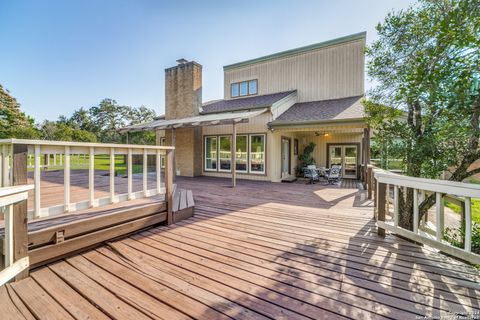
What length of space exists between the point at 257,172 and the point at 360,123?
4.84m

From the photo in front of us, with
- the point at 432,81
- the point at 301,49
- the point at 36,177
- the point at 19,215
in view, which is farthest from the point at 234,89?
the point at 19,215

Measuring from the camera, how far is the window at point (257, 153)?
1004cm

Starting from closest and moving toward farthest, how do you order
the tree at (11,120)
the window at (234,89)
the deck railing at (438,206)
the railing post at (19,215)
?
the railing post at (19,215) < the deck railing at (438,206) < the window at (234,89) < the tree at (11,120)

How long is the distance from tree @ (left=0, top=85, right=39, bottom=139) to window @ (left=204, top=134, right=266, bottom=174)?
961 inches

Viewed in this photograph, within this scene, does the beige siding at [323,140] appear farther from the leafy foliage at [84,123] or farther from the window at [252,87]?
the leafy foliage at [84,123]

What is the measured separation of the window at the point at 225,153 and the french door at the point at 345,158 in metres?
5.93

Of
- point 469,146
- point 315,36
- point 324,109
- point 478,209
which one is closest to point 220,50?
point 315,36

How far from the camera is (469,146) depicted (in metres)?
2.95

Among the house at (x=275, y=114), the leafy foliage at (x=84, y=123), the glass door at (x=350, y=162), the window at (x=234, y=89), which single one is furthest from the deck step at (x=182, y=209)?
the leafy foliage at (x=84, y=123)

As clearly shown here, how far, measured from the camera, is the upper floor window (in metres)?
13.5

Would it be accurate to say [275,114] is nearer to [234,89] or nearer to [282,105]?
[282,105]

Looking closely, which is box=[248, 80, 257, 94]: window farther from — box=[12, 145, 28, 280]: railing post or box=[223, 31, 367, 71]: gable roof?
box=[12, 145, 28, 280]: railing post

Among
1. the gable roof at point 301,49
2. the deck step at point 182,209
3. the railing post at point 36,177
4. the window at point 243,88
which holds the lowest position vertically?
the deck step at point 182,209

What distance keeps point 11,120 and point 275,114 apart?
29.9 metres
